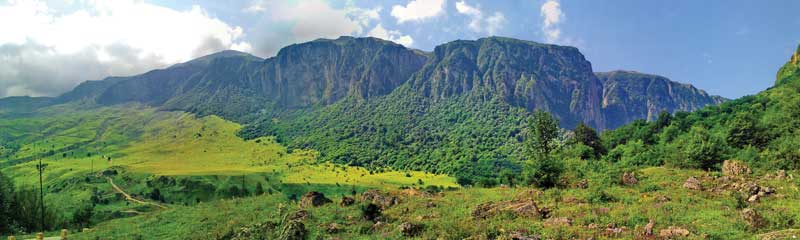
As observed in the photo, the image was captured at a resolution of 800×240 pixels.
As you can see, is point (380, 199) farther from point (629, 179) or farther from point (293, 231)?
point (629, 179)

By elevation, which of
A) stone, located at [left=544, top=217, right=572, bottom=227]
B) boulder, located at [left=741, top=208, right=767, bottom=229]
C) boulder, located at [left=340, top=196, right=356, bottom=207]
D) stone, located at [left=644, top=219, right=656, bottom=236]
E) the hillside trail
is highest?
boulder, located at [left=741, top=208, right=767, bottom=229]

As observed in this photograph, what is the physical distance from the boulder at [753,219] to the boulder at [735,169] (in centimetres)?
2184

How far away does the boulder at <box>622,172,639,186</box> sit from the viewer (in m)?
37.0

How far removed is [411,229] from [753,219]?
54.8ft

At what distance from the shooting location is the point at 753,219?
18.9 meters

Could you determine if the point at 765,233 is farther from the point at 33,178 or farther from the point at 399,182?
the point at 33,178

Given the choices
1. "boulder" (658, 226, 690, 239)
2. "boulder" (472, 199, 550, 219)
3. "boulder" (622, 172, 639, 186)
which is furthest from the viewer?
"boulder" (622, 172, 639, 186)

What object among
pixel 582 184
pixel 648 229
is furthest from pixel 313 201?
pixel 648 229

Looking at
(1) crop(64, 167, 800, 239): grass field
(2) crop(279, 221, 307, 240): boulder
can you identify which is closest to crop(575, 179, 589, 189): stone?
(1) crop(64, 167, 800, 239): grass field

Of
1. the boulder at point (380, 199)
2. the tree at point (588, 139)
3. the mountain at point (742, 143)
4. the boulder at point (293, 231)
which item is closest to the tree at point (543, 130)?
the mountain at point (742, 143)

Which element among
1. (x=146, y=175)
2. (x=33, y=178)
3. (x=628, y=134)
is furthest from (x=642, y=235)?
(x=33, y=178)

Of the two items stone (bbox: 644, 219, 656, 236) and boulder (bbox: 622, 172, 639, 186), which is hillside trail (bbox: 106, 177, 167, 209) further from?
stone (bbox: 644, 219, 656, 236)

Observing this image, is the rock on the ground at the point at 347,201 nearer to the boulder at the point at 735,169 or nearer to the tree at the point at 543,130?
the tree at the point at 543,130

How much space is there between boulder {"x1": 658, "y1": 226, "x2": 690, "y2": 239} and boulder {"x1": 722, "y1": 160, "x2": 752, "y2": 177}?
25.3m
